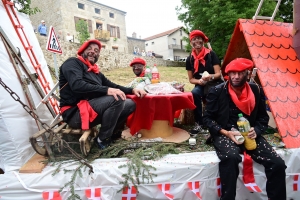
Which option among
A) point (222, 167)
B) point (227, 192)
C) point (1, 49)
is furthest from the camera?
point (1, 49)

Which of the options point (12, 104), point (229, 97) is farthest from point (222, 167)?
point (12, 104)

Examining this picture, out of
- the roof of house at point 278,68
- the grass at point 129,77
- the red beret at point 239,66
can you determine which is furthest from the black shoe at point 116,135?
the grass at point 129,77

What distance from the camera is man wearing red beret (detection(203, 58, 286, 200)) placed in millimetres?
1986

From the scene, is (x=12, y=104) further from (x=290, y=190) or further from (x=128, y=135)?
(x=290, y=190)

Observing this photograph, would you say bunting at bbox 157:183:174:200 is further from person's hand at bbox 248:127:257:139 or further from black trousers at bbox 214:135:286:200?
person's hand at bbox 248:127:257:139

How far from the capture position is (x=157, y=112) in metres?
3.06

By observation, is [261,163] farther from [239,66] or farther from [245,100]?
[239,66]

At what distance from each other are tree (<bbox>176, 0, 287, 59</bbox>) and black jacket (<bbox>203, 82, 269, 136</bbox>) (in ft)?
37.9

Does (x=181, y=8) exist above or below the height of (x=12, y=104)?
above

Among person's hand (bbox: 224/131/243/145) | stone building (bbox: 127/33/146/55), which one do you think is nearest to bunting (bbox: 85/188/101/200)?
person's hand (bbox: 224/131/243/145)

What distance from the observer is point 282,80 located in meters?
2.81

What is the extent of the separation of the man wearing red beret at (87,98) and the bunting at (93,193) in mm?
570

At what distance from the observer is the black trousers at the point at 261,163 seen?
196cm

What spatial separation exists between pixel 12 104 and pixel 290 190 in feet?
11.1
